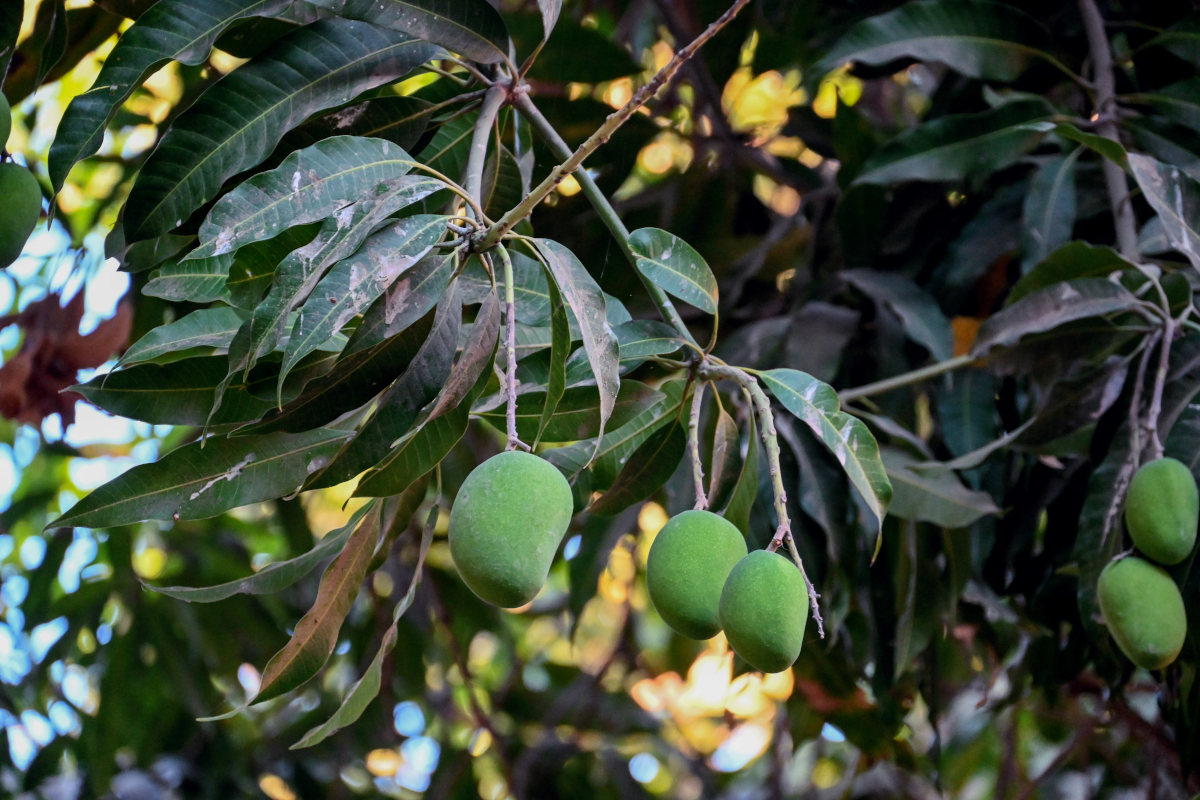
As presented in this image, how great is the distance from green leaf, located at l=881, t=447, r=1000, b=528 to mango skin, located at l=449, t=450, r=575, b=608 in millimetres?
705

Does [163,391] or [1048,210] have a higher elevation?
[163,391]

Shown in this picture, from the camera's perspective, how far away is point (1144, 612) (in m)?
0.97

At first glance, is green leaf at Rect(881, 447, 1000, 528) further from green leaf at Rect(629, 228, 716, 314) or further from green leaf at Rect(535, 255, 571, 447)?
green leaf at Rect(535, 255, 571, 447)

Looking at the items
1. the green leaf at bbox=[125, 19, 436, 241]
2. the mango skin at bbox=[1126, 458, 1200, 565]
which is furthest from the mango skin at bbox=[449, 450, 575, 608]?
the mango skin at bbox=[1126, 458, 1200, 565]

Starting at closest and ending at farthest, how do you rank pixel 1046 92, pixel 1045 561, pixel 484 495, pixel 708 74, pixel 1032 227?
1. pixel 484 495
2. pixel 1045 561
3. pixel 1032 227
4. pixel 1046 92
5. pixel 708 74

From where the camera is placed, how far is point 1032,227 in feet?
5.05

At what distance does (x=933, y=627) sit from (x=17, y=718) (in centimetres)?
191

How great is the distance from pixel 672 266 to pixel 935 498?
21.9 inches

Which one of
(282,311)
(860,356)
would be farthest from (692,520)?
(860,356)

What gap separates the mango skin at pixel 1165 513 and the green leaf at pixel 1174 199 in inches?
9.7

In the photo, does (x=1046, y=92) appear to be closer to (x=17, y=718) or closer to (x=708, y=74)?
(x=708, y=74)

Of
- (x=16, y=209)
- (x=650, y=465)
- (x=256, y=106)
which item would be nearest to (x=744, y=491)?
(x=650, y=465)

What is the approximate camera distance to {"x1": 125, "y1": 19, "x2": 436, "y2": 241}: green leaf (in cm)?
89

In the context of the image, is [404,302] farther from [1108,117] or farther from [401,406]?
[1108,117]
